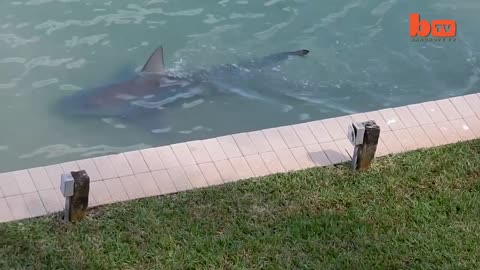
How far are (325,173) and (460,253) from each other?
107 cm

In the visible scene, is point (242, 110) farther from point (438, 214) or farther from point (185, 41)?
point (438, 214)

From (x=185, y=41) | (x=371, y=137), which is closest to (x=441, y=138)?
(x=371, y=137)

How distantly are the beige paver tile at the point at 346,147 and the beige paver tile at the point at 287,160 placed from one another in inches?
14.3

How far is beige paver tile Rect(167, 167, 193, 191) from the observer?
5.38m

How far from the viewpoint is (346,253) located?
4.88 meters

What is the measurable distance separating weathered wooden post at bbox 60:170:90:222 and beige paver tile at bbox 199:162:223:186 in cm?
89

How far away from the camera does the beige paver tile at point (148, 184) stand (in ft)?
17.4

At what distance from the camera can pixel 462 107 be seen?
6469 millimetres

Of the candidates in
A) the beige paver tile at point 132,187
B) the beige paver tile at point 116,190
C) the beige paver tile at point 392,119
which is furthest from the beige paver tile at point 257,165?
the beige paver tile at point 392,119

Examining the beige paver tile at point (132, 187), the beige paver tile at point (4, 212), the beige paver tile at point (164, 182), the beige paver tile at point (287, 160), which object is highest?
the beige paver tile at point (4, 212)

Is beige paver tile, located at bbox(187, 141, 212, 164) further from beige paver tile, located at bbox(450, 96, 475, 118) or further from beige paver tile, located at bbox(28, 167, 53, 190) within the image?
beige paver tile, located at bbox(450, 96, 475, 118)

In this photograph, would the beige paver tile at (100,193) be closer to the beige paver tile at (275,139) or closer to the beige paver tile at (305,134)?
the beige paver tile at (275,139)

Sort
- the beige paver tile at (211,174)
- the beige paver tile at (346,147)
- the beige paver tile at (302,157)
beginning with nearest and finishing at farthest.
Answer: the beige paver tile at (211,174) < the beige paver tile at (302,157) < the beige paver tile at (346,147)

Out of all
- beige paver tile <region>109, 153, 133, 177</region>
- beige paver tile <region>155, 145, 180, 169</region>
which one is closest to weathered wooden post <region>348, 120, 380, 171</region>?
beige paver tile <region>155, 145, 180, 169</region>
